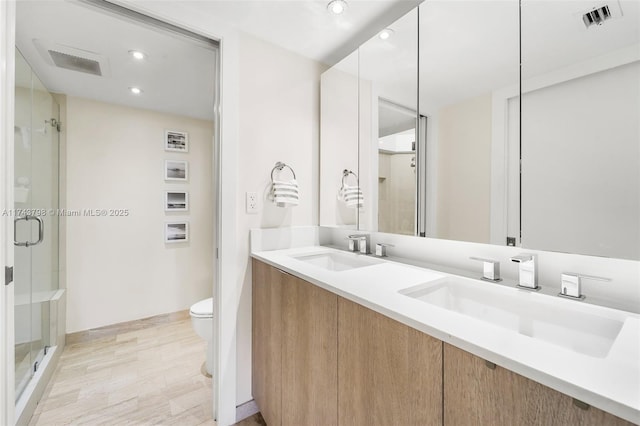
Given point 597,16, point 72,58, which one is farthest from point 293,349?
point 72,58

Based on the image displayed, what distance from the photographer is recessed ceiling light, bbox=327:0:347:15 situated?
134 centimetres

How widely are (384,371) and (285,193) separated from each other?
1144mm

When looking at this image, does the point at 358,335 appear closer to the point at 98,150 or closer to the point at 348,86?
the point at 348,86

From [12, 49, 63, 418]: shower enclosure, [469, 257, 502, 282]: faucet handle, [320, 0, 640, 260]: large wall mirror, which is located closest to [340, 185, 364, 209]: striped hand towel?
[320, 0, 640, 260]: large wall mirror

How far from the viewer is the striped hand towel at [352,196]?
1757 millimetres

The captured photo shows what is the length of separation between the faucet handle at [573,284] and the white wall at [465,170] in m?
0.29

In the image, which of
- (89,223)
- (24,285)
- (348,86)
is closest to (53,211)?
(89,223)

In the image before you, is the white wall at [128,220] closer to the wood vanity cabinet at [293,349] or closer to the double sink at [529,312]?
the wood vanity cabinet at [293,349]

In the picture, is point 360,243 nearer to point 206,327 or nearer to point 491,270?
point 491,270

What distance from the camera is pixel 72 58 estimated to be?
179 cm

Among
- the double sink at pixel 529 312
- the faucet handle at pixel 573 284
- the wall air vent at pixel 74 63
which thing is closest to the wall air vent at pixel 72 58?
the wall air vent at pixel 74 63

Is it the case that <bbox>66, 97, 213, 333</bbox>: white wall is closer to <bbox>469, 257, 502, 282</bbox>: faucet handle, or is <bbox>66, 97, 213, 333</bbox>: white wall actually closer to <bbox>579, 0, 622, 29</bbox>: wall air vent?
<bbox>469, 257, 502, 282</bbox>: faucet handle

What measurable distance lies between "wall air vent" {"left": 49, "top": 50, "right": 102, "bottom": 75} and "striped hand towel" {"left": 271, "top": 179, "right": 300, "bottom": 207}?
1523 mm

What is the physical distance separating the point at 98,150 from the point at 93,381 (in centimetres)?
189
